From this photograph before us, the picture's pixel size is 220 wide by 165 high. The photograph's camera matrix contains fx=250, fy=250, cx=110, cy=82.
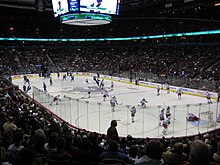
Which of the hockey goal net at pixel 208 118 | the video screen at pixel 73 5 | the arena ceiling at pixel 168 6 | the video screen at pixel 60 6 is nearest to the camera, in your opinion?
the hockey goal net at pixel 208 118

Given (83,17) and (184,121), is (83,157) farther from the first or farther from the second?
(83,17)

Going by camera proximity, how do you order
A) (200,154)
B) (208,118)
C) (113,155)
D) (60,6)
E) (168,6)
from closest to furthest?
(200,154) < (113,155) < (208,118) < (60,6) < (168,6)

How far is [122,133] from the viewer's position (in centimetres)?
1277

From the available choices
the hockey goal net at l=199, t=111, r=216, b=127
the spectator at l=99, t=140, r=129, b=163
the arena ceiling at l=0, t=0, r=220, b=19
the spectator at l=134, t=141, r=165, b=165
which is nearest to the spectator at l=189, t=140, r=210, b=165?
the spectator at l=134, t=141, r=165, b=165

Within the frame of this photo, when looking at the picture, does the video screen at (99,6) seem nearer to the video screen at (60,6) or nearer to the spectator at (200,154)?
the video screen at (60,6)

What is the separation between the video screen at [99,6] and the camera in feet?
49.8

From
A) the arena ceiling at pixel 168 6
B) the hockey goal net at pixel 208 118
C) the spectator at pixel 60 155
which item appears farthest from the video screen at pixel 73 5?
the arena ceiling at pixel 168 6

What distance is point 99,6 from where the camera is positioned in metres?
15.5

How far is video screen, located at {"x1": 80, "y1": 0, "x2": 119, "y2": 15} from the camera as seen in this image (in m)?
15.2

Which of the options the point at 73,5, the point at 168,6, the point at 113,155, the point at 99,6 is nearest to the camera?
the point at 113,155

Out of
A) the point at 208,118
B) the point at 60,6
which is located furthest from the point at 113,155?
the point at 60,6

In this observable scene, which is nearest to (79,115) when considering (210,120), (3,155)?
(210,120)

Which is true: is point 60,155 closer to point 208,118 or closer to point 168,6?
point 208,118

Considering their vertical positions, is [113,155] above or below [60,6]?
below
